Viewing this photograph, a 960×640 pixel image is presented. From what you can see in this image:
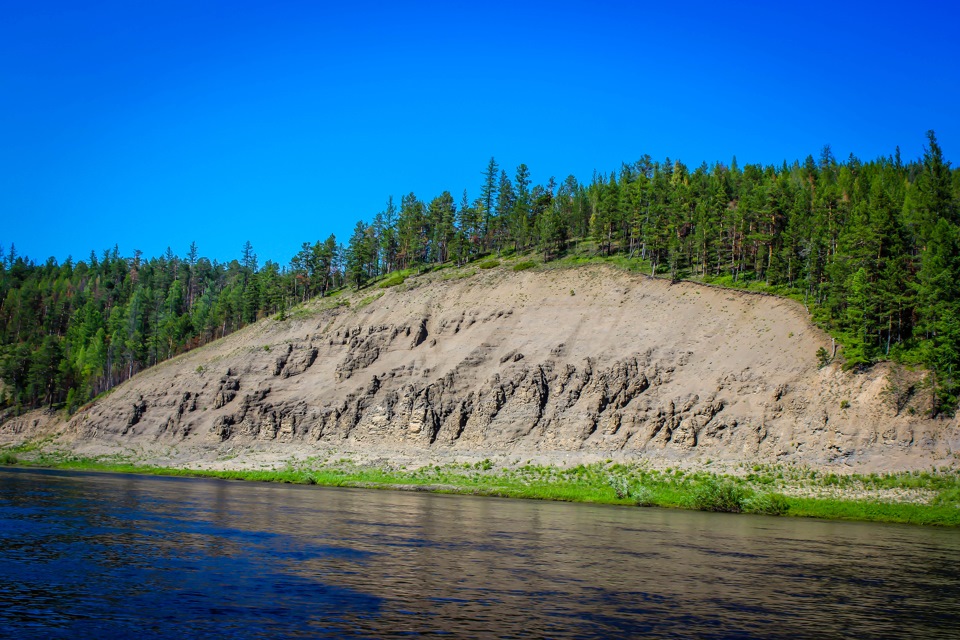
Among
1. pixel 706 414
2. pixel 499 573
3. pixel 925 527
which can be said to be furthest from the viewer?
pixel 706 414

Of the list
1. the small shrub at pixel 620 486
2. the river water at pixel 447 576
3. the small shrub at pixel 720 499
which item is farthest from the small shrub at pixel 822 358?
the river water at pixel 447 576

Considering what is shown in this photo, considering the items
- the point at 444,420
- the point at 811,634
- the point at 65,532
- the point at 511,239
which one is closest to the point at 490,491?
the point at 444,420

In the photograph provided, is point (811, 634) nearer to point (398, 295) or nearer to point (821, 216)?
point (821, 216)

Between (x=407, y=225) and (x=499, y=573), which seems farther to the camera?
(x=407, y=225)

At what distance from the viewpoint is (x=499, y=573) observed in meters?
23.2

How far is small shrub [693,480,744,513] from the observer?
174 ft

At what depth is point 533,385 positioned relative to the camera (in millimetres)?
78750

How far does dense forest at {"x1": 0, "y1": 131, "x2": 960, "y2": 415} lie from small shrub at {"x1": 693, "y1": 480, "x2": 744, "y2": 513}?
20.0 metres

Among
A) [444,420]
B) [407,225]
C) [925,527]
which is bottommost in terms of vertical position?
[925,527]

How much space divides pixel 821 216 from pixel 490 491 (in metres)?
52.7

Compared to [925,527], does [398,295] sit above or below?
above

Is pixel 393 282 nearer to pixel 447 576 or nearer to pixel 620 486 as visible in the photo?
pixel 620 486

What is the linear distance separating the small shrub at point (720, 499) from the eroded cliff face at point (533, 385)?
399 inches

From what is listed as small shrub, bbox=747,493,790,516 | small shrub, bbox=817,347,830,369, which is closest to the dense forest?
small shrub, bbox=817,347,830,369
